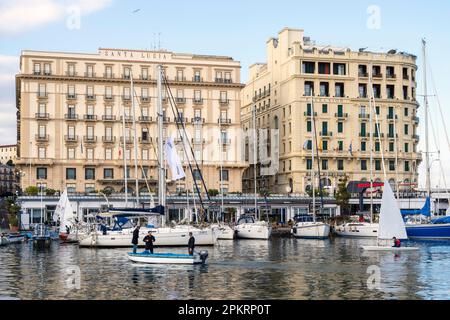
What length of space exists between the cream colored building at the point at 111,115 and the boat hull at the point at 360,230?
31.5 meters

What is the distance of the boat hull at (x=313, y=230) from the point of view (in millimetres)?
83625

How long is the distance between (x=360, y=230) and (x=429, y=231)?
828 centimetres

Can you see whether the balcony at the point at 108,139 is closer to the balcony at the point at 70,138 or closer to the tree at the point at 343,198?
the balcony at the point at 70,138

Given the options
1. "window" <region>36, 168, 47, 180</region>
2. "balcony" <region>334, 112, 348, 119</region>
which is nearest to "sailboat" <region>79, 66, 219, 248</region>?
"window" <region>36, 168, 47, 180</region>

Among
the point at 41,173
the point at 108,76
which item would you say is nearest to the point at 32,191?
the point at 41,173

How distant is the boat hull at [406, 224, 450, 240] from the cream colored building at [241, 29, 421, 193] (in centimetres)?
4561

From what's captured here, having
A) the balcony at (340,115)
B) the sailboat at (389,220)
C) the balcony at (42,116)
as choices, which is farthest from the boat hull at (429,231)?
the balcony at (42,116)

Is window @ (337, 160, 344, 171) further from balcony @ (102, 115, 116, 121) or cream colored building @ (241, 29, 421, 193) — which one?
balcony @ (102, 115, 116, 121)

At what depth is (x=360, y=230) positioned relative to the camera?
85.6 m

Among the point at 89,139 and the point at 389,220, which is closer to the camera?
the point at 389,220

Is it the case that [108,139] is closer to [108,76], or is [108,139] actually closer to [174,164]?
[108,76]

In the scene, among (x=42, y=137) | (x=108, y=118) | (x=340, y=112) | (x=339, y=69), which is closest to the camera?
(x=42, y=137)

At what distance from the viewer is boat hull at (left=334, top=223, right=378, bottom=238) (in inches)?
3339
